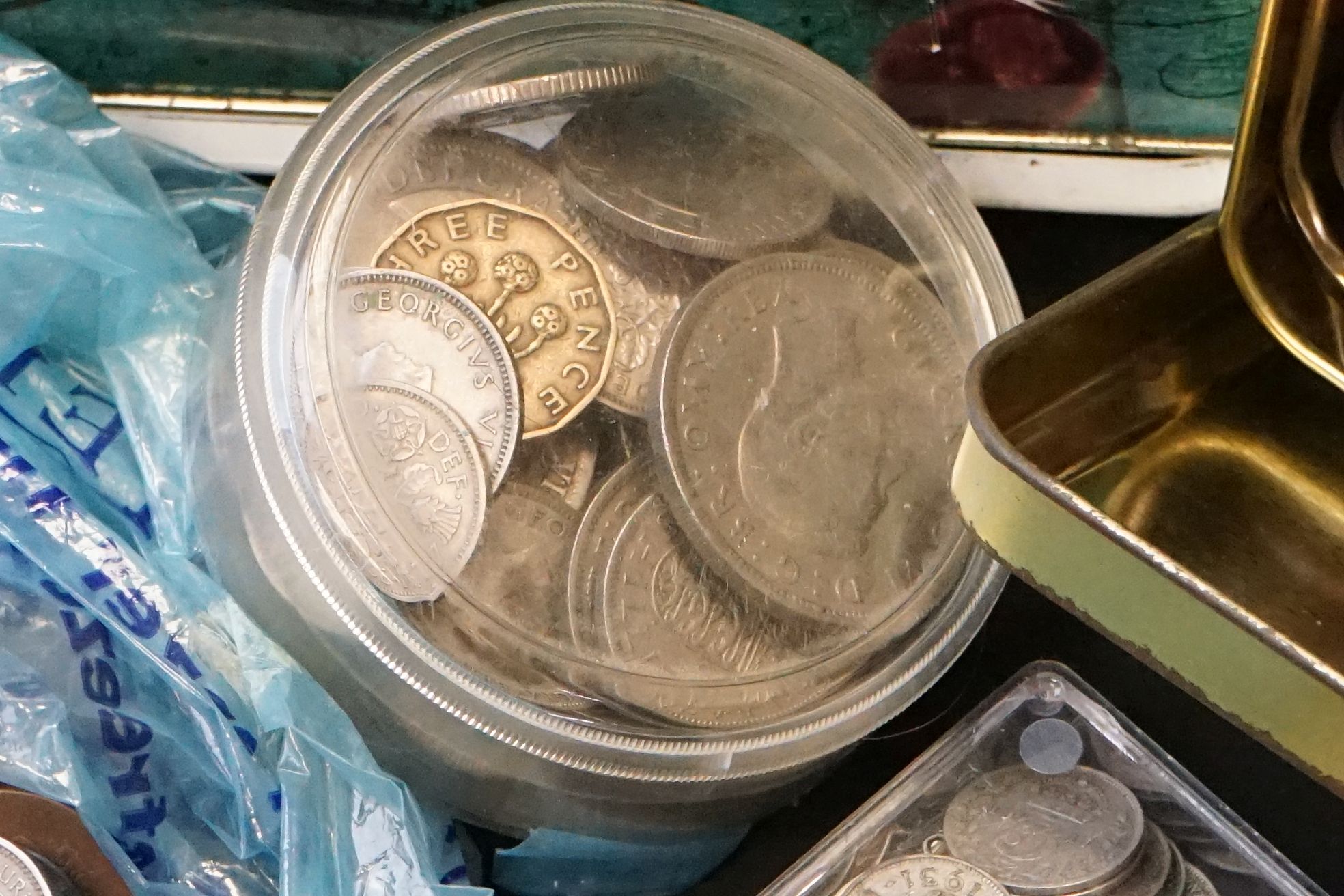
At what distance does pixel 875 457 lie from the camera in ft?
2.66

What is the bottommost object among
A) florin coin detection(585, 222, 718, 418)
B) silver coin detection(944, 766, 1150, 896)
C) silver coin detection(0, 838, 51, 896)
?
silver coin detection(944, 766, 1150, 896)

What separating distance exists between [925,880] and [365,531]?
38 centimetres

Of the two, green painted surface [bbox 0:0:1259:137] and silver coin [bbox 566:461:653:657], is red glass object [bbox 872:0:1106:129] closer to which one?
green painted surface [bbox 0:0:1259:137]

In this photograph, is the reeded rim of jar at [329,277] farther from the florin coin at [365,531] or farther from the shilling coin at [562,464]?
the shilling coin at [562,464]

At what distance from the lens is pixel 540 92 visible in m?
0.82

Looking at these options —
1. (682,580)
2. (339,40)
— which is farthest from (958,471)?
(339,40)

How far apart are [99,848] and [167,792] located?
2.0 inches

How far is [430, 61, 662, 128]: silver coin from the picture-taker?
803 mm

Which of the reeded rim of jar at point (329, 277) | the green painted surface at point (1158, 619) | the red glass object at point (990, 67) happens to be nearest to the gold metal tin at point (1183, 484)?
the green painted surface at point (1158, 619)

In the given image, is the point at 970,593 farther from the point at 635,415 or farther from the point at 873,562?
the point at 635,415

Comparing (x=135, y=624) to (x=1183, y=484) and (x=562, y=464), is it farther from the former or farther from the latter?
(x=1183, y=484)

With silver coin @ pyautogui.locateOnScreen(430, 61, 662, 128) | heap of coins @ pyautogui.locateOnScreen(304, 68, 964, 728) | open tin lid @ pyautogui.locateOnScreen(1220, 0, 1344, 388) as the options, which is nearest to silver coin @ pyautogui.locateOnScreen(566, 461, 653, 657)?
heap of coins @ pyautogui.locateOnScreen(304, 68, 964, 728)

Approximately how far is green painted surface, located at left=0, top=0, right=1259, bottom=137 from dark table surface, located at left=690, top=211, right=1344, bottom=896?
1.30ft

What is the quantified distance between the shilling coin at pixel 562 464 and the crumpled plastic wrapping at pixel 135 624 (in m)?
0.17
